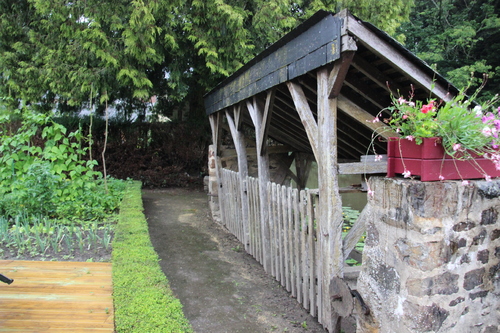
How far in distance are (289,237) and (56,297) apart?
7.67 feet

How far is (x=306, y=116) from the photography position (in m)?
3.36

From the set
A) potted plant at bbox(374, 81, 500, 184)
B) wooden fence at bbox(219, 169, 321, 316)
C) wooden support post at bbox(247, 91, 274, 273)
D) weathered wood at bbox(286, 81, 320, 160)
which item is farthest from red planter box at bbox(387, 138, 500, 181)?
wooden support post at bbox(247, 91, 274, 273)

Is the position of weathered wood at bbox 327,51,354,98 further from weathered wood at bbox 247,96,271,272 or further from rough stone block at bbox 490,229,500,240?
weathered wood at bbox 247,96,271,272

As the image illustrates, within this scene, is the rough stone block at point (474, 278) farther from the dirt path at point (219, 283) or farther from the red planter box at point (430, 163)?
the dirt path at point (219, 283)

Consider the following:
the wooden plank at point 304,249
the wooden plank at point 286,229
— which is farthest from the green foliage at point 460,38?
the wooden plank at point 304,249

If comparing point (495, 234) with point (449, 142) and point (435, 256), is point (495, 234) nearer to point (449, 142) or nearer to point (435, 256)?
point (435, 256)

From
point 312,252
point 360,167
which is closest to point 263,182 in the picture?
point 312,252

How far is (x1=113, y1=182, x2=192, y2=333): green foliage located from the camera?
8.57ft

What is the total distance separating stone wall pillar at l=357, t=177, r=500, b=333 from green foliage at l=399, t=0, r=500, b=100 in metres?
12.2

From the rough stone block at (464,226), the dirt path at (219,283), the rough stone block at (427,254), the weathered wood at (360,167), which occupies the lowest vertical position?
the dirt path at (219,283)

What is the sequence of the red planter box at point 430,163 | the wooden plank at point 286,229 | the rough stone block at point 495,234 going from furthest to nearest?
the wooden plank at point 286,229, the rough stone block at point 495,234, the red planter box at point 430,163

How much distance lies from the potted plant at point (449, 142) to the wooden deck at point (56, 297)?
247cm

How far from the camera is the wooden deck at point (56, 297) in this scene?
9.25 ft

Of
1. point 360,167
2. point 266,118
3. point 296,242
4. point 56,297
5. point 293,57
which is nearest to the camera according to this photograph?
point 360,167
